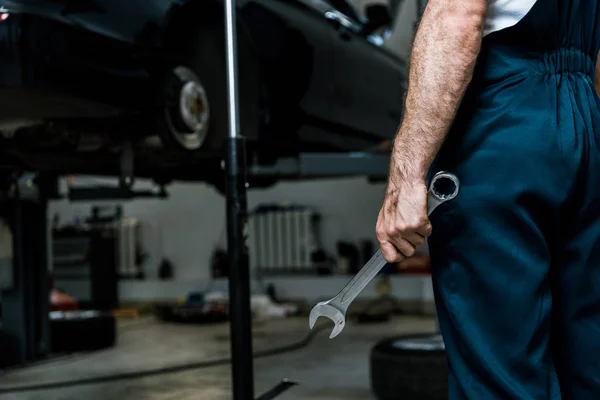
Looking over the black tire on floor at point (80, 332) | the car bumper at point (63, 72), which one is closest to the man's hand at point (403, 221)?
the car bumper at point (63, 72)

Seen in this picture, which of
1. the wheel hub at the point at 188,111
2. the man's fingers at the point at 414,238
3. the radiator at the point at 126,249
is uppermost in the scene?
the wheel hub at the point at 188,111

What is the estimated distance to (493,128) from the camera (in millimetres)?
979

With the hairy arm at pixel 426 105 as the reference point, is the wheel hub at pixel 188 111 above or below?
above

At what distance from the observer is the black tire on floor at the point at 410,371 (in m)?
2.40

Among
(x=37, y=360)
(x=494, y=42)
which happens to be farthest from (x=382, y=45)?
(x=494, y=42)

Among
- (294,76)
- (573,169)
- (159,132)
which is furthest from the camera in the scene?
(294,76)

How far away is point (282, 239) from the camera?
6.42 meters

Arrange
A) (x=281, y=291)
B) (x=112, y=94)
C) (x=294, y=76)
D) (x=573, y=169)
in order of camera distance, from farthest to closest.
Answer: (x=281, y=291)
(x=294, y=76)
(x=112, y=94)
(x=573, y=169)

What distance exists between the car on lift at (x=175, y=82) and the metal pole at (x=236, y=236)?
0.30ft

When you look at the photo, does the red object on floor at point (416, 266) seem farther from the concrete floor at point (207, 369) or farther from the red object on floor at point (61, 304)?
the red object on floor at point (61, 304)

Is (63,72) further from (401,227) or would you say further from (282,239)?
(282,239)

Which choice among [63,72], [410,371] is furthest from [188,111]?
[410,371]

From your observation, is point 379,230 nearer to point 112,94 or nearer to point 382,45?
point 112,94

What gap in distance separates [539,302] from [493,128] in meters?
0.24
